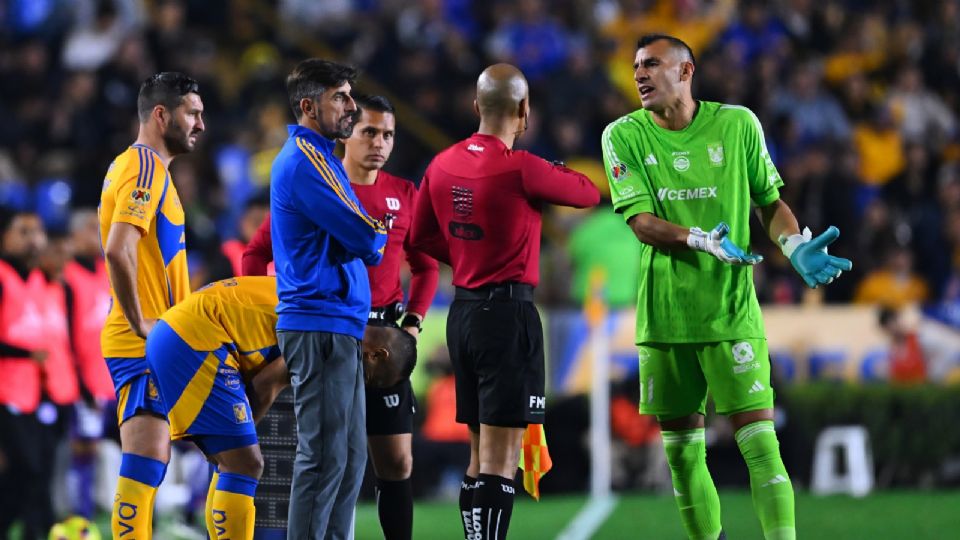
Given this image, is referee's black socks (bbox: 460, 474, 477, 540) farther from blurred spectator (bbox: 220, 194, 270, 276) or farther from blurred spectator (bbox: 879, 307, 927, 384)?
blurred spectator (bbox: 879, 307, 927, 384)

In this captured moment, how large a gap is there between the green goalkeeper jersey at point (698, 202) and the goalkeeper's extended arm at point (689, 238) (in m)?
0.11

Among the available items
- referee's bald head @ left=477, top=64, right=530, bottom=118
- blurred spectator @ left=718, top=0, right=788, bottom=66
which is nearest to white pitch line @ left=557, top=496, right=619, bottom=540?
referee's bald head @ left=477, top=64, right=530, bottom=118

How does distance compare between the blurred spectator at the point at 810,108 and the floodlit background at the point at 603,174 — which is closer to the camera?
the floodlit background at the point at 603,174

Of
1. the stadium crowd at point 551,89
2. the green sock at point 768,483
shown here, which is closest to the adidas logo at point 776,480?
the green sock at point 768,483

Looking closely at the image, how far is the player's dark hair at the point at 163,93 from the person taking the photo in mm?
7418

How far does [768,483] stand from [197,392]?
8.57ft

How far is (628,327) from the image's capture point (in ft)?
50.6

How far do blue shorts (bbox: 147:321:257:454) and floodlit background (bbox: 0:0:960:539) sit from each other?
4116 mm

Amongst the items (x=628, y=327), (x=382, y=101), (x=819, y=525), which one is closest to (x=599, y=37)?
(x=628, y=327)

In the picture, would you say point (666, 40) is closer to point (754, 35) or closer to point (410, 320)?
point (410, 320)

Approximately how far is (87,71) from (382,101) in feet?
35.1

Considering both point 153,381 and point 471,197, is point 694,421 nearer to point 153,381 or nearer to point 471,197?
point 471,197

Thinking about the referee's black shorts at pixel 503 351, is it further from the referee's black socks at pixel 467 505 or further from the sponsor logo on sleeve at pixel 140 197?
the sponsor logo on sleeve at pixel 140 197

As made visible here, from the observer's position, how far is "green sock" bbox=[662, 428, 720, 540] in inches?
299
